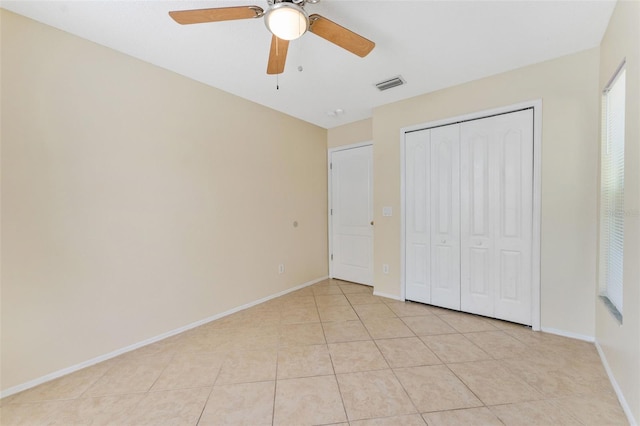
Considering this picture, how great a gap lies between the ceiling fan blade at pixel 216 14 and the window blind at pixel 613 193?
2.44 metres

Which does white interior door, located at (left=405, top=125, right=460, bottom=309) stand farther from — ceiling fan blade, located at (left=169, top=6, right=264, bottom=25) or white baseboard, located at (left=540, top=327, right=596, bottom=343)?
ceiling fan blade, located at (left=169, top=6, right=264, bottom=25)

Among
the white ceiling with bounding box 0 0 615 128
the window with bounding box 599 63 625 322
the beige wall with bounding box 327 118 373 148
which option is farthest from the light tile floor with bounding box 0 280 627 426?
the beige wall with bounding box 327 118 373 148

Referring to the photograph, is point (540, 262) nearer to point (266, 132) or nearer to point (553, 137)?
point (553, 137)

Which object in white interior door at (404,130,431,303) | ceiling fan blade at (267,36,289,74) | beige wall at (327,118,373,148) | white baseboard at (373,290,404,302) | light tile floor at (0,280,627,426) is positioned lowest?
light tile floor at (0,280,627,426)

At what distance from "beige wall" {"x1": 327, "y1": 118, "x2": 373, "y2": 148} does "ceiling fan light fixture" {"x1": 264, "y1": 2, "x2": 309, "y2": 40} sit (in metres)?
2.45

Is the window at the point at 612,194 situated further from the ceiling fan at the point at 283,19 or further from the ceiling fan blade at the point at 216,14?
the ceiling fan blade at the point at 216,14

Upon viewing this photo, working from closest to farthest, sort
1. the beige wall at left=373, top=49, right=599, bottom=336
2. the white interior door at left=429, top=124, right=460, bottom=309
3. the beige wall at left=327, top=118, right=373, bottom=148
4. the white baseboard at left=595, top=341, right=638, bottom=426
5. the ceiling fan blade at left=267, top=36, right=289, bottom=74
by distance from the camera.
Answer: the white baseboard at left=595, top=341, right=638, bottom=426, the ceiling fan blade at left=267, top=36, right=289, bottom=74, the beige wall at left=373, top=49, right=599, bottom=336, the white interior door at left=429, top=124, right=460, bottom=309, the beige wall at left=327, top=118, right=373, bottom=148

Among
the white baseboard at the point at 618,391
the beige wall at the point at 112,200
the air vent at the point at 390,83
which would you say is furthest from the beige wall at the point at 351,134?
the white baseboard at the point at 618,391

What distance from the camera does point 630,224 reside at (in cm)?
150

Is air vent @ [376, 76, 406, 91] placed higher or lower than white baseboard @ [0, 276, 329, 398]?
higher

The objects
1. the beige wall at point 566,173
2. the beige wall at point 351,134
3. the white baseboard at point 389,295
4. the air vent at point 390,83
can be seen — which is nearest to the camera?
the beige wall at point 566,173

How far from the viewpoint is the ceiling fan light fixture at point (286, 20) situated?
1454mm

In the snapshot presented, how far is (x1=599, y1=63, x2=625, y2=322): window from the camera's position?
1.78m

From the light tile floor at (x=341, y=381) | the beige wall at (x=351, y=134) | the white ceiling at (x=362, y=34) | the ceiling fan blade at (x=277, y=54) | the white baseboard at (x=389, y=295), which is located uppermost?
the white ceiling at (x=362, y=34)
